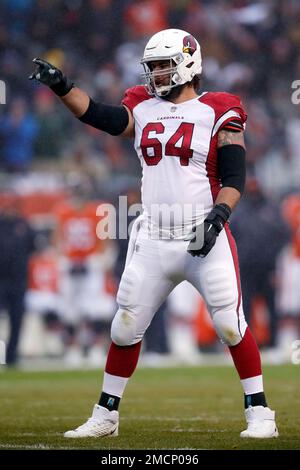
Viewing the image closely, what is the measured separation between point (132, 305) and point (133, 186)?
21.1 ft

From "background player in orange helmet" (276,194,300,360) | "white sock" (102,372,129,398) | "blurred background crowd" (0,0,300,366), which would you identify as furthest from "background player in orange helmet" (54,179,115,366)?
"white sock" (102,372,129,398)

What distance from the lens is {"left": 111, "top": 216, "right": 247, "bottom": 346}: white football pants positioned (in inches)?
184

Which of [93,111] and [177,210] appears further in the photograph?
[93,111]

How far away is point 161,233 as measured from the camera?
4.79 metres

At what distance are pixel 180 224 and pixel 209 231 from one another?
0.22 meters

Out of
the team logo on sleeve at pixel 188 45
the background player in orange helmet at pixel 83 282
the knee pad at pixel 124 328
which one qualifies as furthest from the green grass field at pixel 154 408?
the background player in orange helmet at pixel 83 282

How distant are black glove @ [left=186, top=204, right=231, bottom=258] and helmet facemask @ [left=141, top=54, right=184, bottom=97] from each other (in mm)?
593

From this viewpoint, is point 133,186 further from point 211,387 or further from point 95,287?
point 211,387

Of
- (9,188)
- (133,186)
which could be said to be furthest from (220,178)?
(9,188)

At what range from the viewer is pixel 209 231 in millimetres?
4551

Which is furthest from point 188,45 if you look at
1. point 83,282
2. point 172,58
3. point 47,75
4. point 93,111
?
point 83,282

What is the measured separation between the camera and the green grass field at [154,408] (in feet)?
15.0

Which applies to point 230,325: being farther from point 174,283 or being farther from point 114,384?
point 114,384

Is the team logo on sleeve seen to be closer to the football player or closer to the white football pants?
the football player
